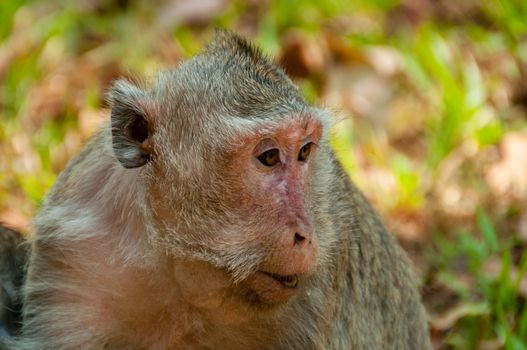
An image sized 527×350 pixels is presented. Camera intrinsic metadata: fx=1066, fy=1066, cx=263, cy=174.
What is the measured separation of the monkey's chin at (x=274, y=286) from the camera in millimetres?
4320

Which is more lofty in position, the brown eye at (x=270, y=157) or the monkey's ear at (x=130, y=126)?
the monkey's ear at (x=130, y=126)

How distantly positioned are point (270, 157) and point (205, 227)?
40 cm

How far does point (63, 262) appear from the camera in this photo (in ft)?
16.2

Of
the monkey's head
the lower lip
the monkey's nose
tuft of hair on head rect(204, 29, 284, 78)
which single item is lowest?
the lower lip

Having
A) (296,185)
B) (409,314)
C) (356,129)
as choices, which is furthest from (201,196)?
(356,129)

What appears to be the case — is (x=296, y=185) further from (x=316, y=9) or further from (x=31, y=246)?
(x=316, y=9)

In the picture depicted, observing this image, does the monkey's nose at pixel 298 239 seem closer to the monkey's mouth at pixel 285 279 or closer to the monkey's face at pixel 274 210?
the monkey's face at pixel 274 210

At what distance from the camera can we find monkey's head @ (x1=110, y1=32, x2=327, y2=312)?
A: 14.1ft

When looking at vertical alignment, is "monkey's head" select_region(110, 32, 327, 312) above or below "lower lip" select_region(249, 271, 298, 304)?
above

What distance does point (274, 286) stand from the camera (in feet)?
14.2

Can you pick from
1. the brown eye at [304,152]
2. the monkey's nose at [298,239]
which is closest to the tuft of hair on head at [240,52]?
the brown eye at [304,152]

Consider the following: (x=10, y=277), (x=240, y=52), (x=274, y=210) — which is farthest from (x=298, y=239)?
(x=10, y=277)

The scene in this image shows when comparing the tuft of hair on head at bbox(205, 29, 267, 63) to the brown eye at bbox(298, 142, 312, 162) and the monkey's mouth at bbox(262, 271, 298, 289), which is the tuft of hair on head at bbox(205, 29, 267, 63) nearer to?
the brown eye at bbox(298, 142, 312, 162)

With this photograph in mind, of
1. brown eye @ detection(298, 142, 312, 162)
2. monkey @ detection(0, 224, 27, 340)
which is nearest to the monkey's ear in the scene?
brown eye @ detection(298, 142, 312, 162)
